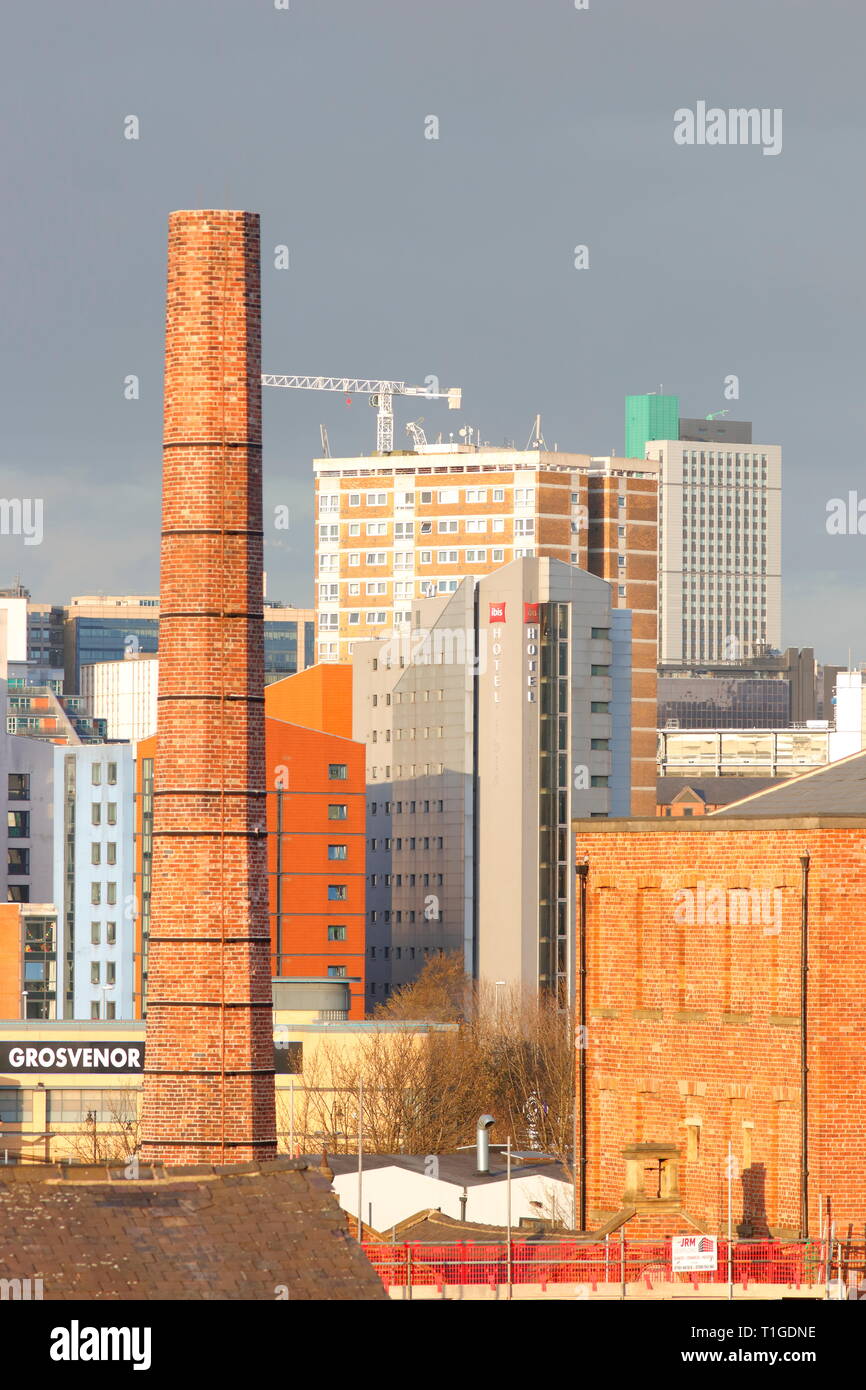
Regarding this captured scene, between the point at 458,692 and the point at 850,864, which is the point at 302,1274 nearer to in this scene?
the point at 850,864

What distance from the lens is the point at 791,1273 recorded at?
5478cm

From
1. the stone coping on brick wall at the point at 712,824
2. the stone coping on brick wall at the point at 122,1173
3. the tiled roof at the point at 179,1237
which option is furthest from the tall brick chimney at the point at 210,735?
the tiled roof at the point at 179,1237

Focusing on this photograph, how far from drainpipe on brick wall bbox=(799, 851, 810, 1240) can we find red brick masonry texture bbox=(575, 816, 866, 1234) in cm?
11

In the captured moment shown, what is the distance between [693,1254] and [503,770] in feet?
425

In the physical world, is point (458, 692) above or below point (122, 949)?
above

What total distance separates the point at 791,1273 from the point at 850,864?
26.3 ft

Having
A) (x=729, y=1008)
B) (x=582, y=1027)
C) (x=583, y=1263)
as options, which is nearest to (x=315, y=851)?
(x=582, y=1027)

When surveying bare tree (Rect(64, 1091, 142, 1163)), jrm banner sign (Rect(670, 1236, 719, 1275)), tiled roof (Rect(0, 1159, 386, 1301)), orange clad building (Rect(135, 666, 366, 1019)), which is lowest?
bare tree (Rect(64, 1091, 142, 1163))

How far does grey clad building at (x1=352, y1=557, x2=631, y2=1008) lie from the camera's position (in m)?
179

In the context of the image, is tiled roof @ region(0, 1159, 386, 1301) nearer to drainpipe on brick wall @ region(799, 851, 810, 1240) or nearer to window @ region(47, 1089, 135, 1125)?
drainpipe on brick wall @ region(799, 851, 810, 1240)

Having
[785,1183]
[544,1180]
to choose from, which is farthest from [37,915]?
[785,1183]

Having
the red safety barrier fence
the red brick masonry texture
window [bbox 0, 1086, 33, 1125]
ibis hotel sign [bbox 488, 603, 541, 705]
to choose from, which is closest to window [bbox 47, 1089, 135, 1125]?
window [bbox 0, 1086, 33, 1125]

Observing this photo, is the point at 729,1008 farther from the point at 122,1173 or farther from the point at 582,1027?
the point at 122,1173

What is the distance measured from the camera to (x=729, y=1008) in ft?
198
